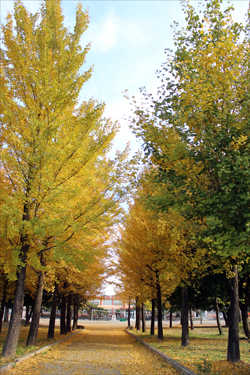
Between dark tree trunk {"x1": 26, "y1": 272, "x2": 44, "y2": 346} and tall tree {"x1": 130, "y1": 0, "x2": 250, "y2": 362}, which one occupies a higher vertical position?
tall tree {"x1": 130, "y1": 0, "x2": 250, "y2": 362}

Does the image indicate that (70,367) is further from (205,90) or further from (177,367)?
(205,90)

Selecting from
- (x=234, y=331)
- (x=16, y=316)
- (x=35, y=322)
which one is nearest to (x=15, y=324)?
(x=16, y=316)

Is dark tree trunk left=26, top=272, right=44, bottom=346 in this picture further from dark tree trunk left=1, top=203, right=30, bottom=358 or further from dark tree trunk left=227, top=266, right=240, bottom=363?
dark tree trunk left=227, top=266, right=240, bottom=363

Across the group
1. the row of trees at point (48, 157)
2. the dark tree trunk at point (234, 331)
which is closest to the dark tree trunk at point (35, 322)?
the row of trees at point (48, 157)

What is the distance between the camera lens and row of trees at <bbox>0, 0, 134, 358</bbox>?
6656mm

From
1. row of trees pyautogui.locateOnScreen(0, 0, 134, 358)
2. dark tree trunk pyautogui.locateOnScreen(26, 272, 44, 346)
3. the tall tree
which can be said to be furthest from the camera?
dark tree trunk pyautogui.locateOnScreen(26, 272, 44, 346)

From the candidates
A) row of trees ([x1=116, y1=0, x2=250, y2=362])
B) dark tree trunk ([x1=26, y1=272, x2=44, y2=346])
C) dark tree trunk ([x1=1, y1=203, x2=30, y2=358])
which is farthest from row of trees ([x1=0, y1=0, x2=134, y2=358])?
dark tree trunk ([x1=26, y1=272, x2=44, y2=346])

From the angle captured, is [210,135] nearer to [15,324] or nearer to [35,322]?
[15,324]

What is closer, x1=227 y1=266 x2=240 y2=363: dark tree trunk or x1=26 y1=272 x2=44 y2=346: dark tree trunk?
x1=227 y1=266 x2=240 y2=363: dark tree trunk

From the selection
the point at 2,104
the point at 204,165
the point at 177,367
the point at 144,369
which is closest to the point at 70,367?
the point at 144,369

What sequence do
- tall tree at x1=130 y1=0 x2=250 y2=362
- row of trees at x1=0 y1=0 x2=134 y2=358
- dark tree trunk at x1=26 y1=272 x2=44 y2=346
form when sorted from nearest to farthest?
tall tree at x1=130 y1=0 x2=250 y2=362 < row of trees at x1=0 y1=0 x2=134 y2=358 < dark tree trunk at x1=26 y1=272 x2=44 y2=346

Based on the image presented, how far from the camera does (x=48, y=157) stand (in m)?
6.61

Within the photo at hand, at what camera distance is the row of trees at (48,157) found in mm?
6656

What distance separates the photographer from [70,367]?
7.20m
